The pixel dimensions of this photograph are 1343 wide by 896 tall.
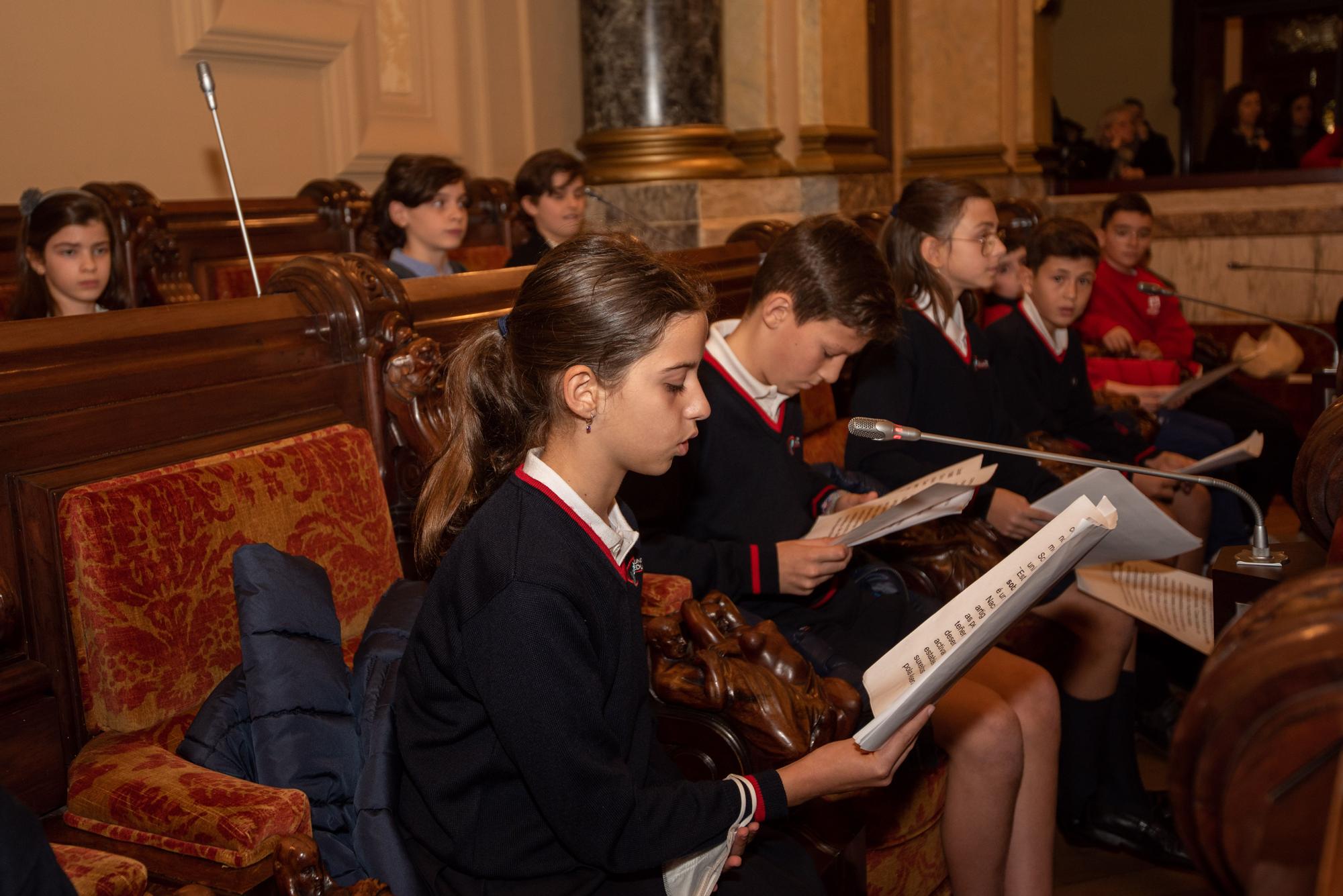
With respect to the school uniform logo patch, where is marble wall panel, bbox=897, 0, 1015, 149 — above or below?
above

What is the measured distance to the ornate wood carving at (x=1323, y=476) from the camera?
1523 millimetres

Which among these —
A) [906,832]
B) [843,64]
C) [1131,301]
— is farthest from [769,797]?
[843,64]

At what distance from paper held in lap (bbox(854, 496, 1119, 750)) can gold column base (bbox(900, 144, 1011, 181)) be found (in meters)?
5.83

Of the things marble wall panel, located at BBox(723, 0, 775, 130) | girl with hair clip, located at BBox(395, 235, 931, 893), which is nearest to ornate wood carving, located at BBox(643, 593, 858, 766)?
girl with hair clip, located at BBox(395, 235, 931, 893)

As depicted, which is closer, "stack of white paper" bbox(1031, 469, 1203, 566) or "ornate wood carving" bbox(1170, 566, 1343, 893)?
"ornate wood carving" bbox(1170, 566, 1343, 893)

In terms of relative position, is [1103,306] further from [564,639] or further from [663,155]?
[564,639]

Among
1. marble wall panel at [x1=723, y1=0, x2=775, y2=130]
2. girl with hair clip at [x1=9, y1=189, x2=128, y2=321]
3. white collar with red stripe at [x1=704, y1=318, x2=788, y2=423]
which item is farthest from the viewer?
marble wall panel at [x1=723, y1=0, x2=775, y2=130]

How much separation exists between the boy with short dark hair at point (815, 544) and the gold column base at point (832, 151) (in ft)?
10.5

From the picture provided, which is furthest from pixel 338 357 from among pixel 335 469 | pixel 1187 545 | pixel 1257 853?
pixel 1257 853

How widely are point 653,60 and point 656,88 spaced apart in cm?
11

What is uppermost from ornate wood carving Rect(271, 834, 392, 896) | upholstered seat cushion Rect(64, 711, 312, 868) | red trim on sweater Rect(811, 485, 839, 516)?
red trim on sweater Rect(811, 485, 839, 516)

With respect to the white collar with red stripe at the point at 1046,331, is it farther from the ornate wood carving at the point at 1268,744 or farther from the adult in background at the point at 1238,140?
the adult in background at the point at 1238,140

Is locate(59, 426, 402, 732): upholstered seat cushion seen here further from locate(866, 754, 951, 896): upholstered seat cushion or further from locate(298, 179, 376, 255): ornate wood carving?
locate(298, 179, 376, 255): ornate wood carving

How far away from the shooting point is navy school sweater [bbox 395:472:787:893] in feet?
4.15
